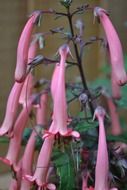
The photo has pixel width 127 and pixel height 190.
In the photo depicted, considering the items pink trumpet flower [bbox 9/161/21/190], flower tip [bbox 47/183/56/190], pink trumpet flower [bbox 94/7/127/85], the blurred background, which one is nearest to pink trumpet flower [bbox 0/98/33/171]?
pink trumpet flower [bbox 9/161/21/190]

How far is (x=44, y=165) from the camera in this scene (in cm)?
136

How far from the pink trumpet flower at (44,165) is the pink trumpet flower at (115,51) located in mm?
193

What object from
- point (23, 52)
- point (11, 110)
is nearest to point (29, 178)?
point (11, 110)

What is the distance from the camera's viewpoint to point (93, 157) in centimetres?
140

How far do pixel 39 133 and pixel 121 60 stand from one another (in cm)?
28

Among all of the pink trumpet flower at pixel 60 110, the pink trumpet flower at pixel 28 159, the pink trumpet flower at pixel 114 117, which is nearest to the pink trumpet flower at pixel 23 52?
the pink trumpet flower at pixel 60 110

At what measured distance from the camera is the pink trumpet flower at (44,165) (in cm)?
134

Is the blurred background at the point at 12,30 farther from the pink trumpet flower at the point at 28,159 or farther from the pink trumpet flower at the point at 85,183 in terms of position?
the pink trumpet flower at the point at 85,183

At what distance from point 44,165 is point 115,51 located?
11.5 inches

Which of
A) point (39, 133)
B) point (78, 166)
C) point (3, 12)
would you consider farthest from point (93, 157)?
point (3, 12)

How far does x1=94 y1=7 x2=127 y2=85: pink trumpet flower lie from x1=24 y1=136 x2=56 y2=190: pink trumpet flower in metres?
0.19

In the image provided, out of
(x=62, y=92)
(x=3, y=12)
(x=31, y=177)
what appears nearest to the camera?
(x=62, y=92)

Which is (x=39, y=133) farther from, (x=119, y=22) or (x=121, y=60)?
(x=119, y=22)

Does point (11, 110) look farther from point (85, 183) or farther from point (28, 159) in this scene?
point (85, 183)
